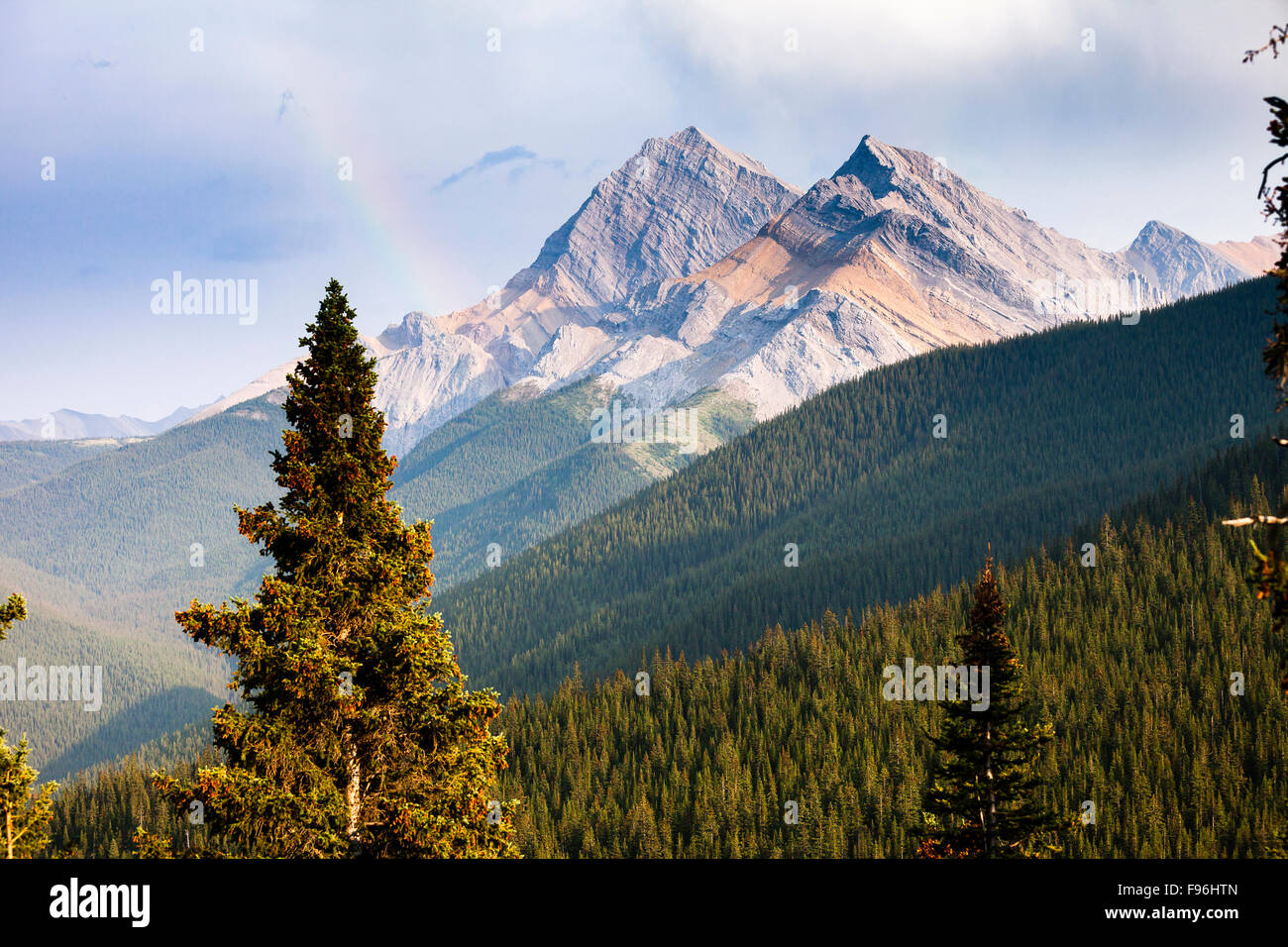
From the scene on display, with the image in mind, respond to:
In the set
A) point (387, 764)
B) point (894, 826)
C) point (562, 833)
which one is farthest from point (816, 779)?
point (387, 764)

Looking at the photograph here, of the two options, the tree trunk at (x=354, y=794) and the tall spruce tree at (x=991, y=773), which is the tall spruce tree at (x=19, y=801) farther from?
the tall spruce tree at (x=991, y=773)

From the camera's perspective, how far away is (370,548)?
2223 cm

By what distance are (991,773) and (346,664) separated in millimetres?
23052

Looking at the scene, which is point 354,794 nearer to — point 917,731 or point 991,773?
point 991,773

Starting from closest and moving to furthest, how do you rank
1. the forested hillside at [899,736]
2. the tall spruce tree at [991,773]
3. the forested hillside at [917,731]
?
the tall spruce tree at [991,773] → the forested hillside at [917,731] → the forested hillside at [899,736]

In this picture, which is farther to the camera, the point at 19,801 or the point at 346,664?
the point at 19,801


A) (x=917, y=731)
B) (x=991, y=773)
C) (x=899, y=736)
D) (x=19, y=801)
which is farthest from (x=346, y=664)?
(x=917, y=731)

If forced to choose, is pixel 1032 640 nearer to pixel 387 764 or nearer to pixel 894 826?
pixel 894 826

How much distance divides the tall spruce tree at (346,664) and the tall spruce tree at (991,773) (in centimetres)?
1779

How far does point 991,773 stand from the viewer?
3438 centimetres

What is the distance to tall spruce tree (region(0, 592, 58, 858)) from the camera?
2716 centimetres

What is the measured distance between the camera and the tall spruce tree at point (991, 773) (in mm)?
33625

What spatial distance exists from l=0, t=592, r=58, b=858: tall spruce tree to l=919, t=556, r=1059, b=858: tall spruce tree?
2697 cm

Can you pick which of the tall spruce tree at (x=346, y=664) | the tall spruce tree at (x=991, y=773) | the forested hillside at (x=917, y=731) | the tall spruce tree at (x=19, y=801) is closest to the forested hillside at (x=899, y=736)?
the forested hillside at (x=917, y=731)
